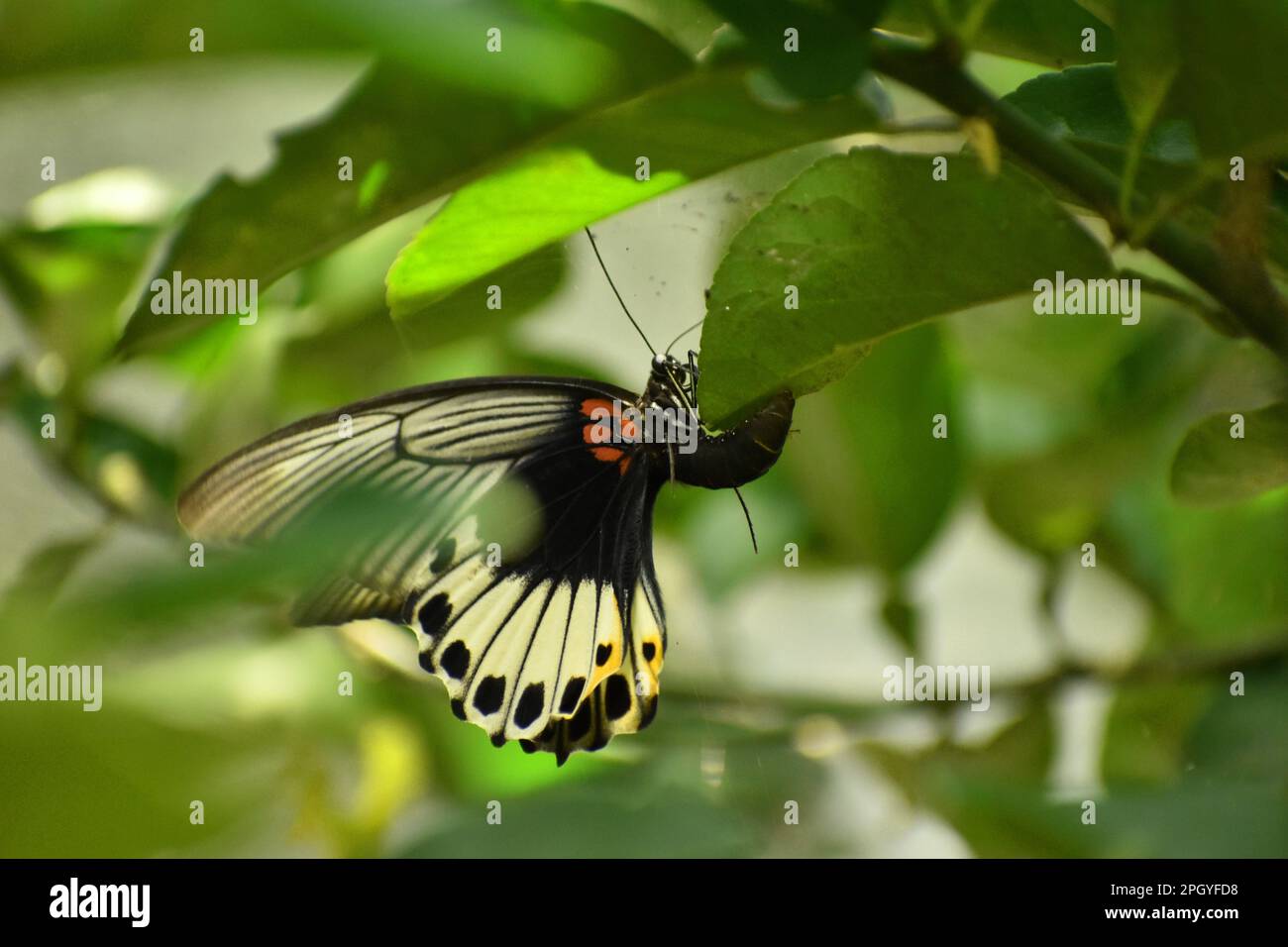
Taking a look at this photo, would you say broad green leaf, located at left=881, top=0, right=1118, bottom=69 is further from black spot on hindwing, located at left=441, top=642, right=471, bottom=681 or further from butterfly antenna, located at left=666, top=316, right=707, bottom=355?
black spot on hindwing, located at left=441, top=642, right=471, bottom=681

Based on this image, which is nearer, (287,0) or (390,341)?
(287,0)

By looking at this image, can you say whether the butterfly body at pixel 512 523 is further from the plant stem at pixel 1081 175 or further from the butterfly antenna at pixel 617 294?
the plant stem at pixel 1081 175

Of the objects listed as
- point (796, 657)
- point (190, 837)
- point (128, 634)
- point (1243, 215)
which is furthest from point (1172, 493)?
point (796, 657)

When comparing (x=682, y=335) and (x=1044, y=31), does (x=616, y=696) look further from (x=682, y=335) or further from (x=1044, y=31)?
(x=1044, y=31)
